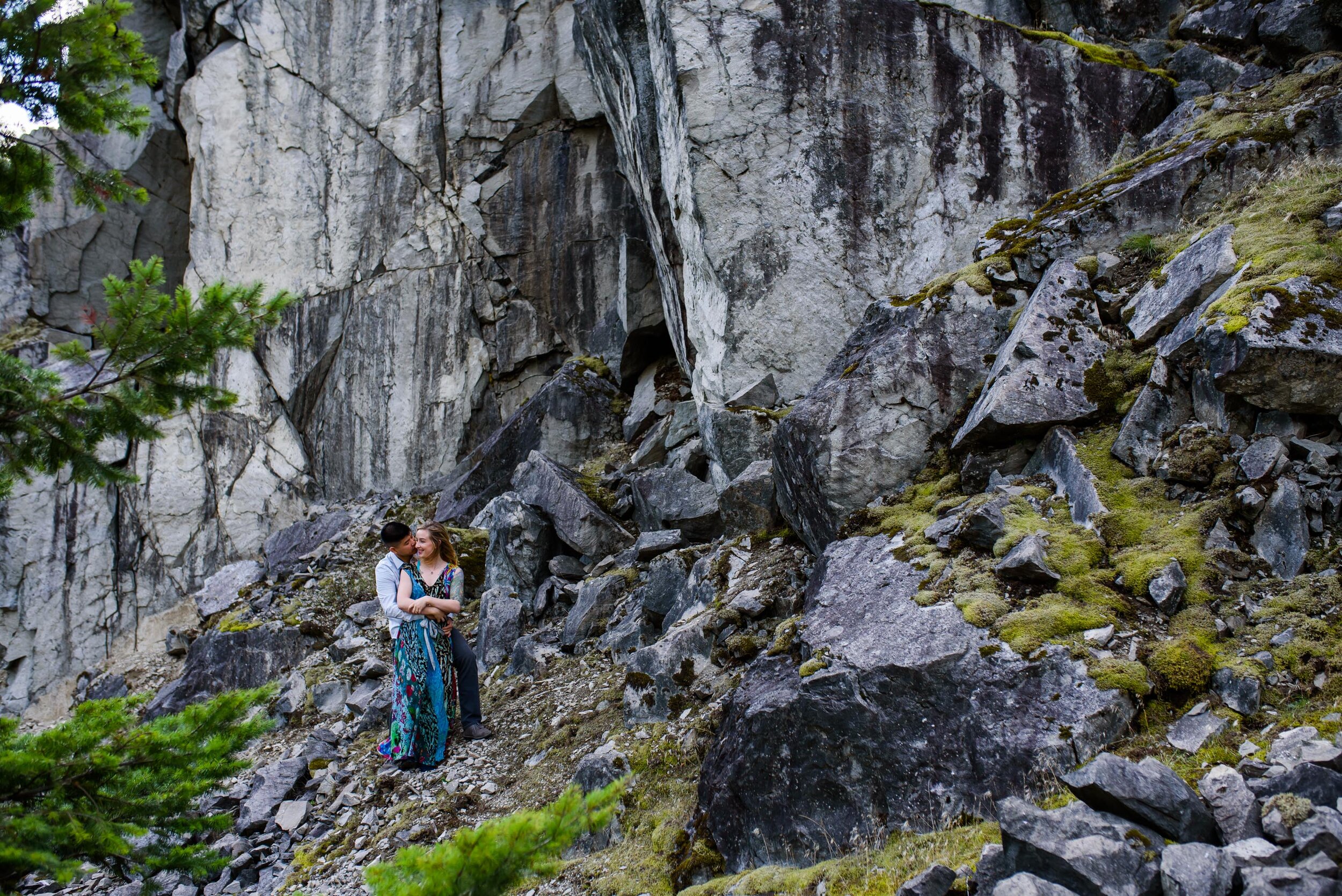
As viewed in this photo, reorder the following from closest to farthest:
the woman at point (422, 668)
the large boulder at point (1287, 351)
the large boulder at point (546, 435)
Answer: the large boulder at point (1287, 351) < the woman at point (422, 668) < the large boulder at point (546, 435)

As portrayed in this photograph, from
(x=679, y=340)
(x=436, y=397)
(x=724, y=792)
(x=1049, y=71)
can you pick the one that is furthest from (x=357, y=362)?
(x=724, y=792)

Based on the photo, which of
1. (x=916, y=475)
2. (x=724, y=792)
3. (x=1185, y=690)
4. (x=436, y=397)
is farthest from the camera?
(x=436, y=397)

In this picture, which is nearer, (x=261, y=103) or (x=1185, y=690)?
(x=1185, y=690)

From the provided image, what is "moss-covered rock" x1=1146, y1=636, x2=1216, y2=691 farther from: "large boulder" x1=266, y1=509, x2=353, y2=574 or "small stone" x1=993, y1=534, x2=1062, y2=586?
"large boulder" x1=266, y1=509, x2=353, y2=574

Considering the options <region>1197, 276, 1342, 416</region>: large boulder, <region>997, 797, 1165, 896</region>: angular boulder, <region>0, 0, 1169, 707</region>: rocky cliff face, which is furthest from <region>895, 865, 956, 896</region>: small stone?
<region>0, 0, 1169, 707</region>: rocky cliff face

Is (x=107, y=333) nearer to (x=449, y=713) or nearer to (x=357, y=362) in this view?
(x=449, y=713)

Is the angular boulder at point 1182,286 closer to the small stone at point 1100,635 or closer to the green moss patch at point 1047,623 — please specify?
the green moss patch at point 1047,623

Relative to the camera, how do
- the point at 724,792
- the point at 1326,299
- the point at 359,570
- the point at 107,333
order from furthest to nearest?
the point at 359,570 < the point at 107,333 < the point at 1326,299 < the point at 724,792

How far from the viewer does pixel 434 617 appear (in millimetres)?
8891

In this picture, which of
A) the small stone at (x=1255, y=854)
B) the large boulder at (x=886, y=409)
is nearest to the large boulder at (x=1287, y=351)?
the large boulder at (x=886, y=409)

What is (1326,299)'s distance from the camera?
6.67 m

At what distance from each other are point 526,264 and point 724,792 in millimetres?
21769

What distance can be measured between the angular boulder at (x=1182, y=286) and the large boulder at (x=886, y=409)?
147 cm

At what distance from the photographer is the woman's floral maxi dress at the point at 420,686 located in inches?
353
